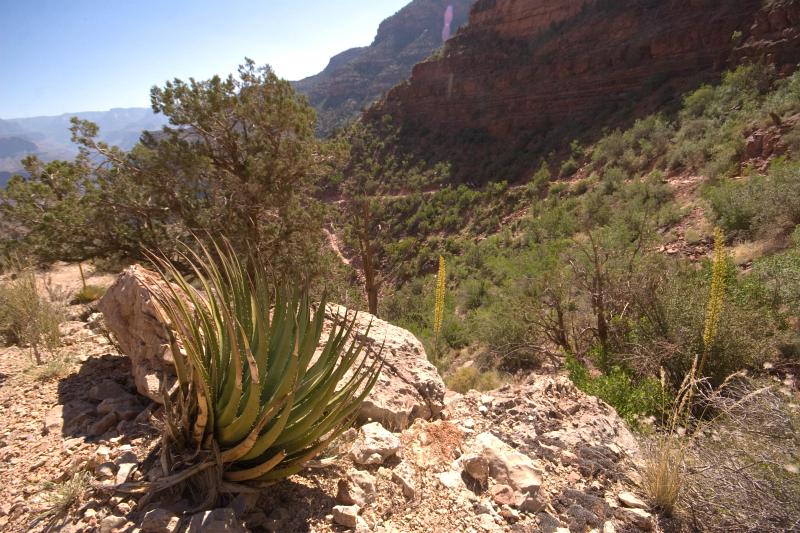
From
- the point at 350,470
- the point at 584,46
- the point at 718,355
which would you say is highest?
the point at 584,46

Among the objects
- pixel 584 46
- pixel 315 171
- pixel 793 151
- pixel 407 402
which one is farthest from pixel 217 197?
pixel 584 46

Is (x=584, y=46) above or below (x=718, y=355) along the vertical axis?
above

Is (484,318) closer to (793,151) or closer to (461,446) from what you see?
(461,446)

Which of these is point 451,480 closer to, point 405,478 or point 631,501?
point 405,478

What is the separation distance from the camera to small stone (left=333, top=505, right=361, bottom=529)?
5.92 ft

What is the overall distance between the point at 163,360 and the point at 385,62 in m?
112

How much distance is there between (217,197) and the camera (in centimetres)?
602

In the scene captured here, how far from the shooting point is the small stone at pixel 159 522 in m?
1.53

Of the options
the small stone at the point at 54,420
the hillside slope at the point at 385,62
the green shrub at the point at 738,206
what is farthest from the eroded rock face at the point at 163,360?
the hillside slope at the point at 385,62

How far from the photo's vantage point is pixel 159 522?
5.03 ft

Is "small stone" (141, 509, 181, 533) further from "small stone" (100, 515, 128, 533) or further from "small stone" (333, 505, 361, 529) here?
"small stone" (333, 505, 361, 529)

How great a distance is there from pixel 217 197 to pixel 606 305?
18.6 feet

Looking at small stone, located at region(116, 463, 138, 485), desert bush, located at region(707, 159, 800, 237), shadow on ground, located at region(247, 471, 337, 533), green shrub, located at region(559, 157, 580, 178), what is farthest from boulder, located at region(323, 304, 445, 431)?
green shrub, located at region(559, 157, 580, 178)

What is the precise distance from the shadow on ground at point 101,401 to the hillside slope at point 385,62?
72499 mm
